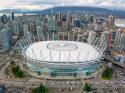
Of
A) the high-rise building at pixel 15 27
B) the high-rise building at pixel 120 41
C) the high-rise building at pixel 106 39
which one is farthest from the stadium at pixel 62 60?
the high-rise building at pixel 15 27

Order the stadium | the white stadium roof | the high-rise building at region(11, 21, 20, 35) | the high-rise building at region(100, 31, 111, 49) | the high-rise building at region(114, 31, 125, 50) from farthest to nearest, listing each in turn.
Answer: the high-rise building at region(11, 21, 20, 35)
the high-rise building at region(114, 31, 125, 50)
the high-rise building at region(100, 31, 111, 49)
the white stadium roof
the stadium

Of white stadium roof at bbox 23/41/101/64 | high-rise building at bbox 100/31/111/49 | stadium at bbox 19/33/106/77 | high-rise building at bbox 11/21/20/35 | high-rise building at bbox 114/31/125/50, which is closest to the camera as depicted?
stadium at bbox 19/33/106/77

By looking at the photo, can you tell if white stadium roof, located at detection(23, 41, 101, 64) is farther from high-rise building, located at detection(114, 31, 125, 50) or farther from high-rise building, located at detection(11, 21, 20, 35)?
high-rise building, located at detection(11, 21, 20, 35)

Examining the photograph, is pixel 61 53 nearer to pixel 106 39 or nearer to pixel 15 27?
pixel 106 39

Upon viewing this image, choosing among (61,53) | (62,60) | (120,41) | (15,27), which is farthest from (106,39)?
(15,27)

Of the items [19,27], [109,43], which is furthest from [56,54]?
[19,27]

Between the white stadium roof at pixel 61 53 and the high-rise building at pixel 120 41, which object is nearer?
the white stadium roof at pixel 61 53

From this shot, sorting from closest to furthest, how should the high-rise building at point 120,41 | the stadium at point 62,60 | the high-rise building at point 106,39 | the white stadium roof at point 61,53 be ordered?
the stadium at point 62,60 → the white stadium roof at point 61,53 → the high-rise building at point 106,39 → the high-rise building at point 120,41

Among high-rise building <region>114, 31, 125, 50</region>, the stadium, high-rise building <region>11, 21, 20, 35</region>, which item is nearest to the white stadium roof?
the stadium

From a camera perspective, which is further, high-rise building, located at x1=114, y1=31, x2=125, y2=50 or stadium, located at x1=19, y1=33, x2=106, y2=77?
high-rise building, located at x1=114, y1=31, x2=125, y2=50

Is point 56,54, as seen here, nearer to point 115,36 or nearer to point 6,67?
point 6,67

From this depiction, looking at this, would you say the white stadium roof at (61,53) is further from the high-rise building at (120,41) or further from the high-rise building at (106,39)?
the high-rise building at (120,41)
